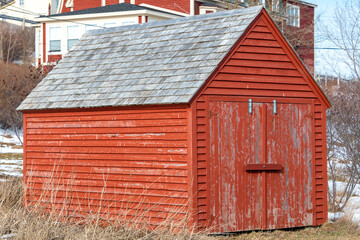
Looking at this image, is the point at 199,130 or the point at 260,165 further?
the point at 260,165

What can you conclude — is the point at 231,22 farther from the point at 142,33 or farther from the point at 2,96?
the point at 2,96

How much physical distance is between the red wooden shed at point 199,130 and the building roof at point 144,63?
3 cm

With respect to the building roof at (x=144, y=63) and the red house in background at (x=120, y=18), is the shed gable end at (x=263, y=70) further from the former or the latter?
the red house in background at (x=120, y=18)

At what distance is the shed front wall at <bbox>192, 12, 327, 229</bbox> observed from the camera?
1148 centimetres

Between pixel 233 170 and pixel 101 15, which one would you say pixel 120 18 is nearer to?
pixel 101 15

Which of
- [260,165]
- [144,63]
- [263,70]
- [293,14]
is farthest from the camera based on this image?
[293,14]

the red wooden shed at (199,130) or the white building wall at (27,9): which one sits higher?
the white building wall at (27,9)

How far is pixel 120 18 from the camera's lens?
35531 mm

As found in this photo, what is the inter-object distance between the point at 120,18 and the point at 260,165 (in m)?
24.7

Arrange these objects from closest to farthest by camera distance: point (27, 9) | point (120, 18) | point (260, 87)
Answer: point (260, 87), point (120, 18), point (27, 9)

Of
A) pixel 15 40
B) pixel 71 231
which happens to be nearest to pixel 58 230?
pixel 71 231

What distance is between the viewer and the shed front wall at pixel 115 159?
1159 centimetres

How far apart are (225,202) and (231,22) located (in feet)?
11.1

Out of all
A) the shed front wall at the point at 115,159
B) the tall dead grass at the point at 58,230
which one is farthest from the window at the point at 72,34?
the tall dead grass at the point at 58,230
